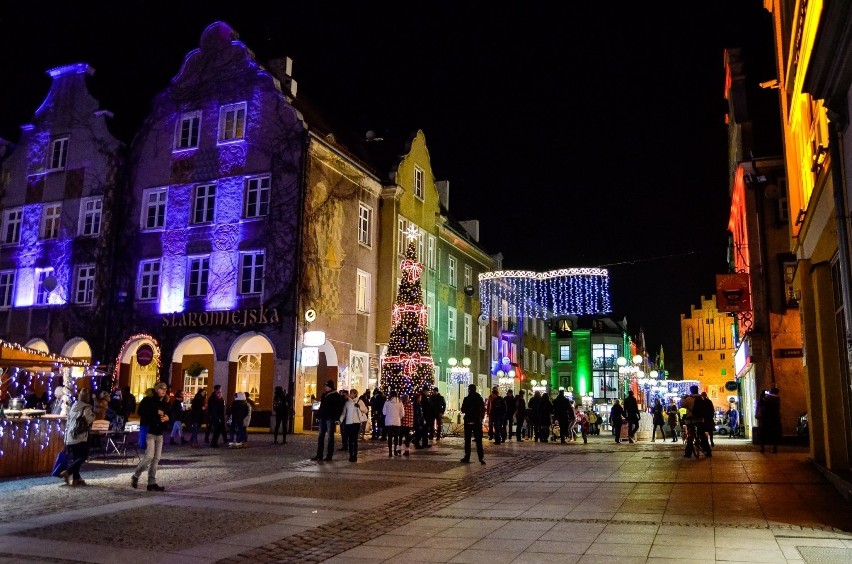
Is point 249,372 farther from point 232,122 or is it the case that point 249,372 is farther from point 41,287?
point 41,287

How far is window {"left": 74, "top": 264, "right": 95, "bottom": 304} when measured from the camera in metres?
32.7

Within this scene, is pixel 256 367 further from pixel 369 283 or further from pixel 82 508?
pixel 82 508

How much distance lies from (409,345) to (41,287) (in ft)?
61.5

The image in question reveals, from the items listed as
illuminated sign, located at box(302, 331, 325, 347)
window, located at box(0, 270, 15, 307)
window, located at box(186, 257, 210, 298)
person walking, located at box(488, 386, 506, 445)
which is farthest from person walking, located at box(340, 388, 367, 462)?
window, located at box(0, 270, 15, 307)

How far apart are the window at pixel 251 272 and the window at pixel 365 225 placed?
5.07 m

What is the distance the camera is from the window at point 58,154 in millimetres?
34719

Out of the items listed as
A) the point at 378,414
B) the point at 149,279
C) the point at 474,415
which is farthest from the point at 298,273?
the point at 474,415

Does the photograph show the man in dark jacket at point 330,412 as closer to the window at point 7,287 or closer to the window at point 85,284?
the window at point 85,284

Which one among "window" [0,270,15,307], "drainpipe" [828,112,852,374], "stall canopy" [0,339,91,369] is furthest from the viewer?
"window" [0,270,15,307]

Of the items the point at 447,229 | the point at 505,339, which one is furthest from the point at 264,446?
the point at 505,339

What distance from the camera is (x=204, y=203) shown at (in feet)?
102

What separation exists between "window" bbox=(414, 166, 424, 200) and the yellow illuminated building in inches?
2124

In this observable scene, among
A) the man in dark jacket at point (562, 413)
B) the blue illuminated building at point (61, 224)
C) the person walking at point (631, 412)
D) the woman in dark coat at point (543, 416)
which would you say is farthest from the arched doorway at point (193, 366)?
the person walking at point (631, 412)

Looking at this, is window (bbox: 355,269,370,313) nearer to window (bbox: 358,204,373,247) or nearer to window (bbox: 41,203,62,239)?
window (bbox: 358,204,373,247)
